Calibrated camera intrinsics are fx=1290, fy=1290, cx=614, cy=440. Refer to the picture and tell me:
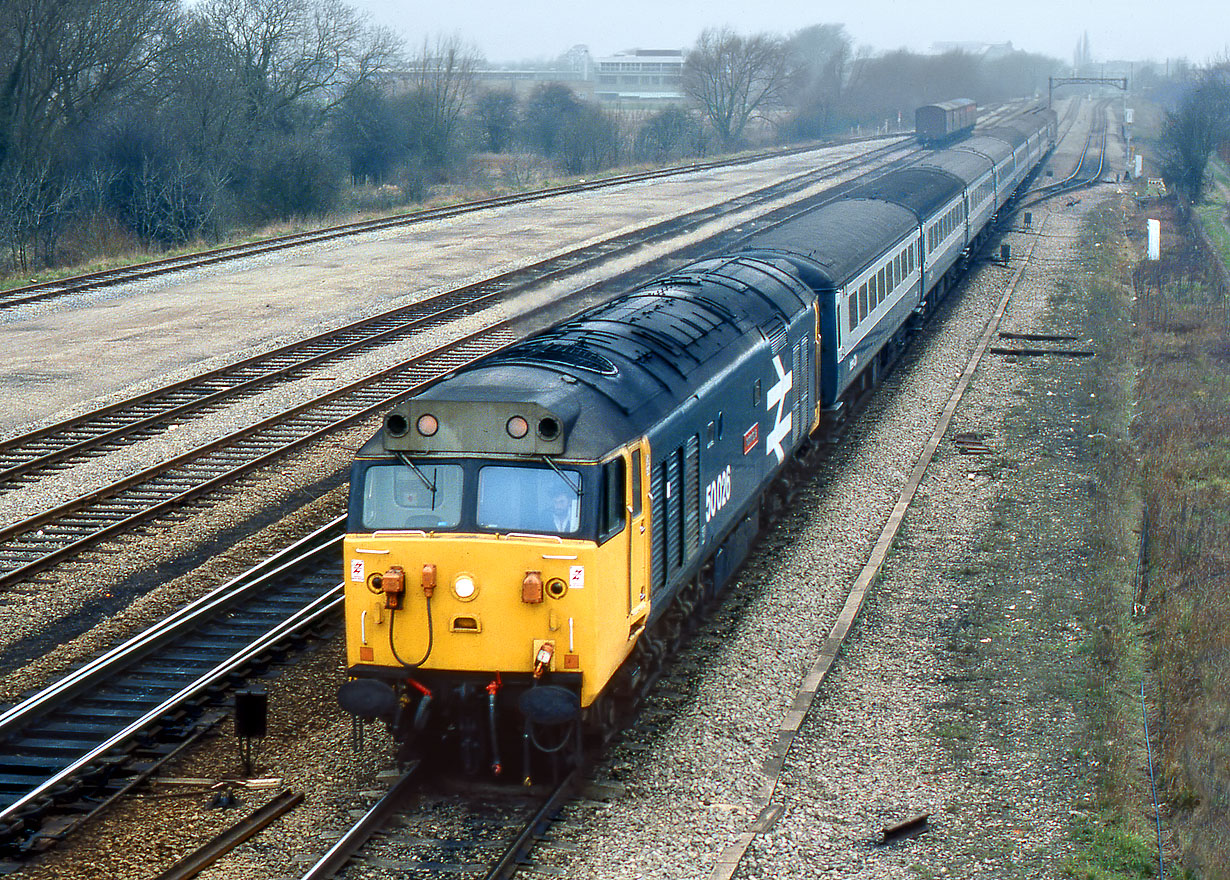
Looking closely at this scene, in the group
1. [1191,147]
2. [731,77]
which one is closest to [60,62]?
[1191,147]

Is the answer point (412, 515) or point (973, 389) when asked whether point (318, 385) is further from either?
point (412, 515)

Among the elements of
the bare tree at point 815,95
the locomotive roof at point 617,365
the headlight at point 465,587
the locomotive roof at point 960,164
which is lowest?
the headlight at point 465,587

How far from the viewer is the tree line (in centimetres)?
4244

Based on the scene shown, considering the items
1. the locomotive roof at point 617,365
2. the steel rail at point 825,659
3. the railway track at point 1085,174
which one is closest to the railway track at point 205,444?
the locomotive roof at point 617,365

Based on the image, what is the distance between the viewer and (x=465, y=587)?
916cm

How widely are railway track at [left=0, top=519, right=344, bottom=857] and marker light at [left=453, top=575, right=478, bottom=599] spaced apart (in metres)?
2.89

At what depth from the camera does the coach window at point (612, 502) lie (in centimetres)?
920

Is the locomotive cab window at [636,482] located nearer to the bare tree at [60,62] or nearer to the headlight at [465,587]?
the headlight at [465,587]

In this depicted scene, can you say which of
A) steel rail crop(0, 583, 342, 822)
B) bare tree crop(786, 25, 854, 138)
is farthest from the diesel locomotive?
bare tree crop(786, 25, 854, 138)

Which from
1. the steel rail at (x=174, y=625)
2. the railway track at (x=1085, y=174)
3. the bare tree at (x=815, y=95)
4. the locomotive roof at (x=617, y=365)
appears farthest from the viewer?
the bare tree at (x=815, y=95)

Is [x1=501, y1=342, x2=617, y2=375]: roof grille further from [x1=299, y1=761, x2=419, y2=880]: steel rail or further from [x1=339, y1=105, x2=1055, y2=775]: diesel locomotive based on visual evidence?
[x1=299, y1=761, x2=419, y2=880]: steel rail

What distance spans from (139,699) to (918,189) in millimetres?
23939

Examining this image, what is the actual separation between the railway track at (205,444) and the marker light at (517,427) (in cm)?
741

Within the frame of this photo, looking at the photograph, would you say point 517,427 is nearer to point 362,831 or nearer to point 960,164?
point 362,831
